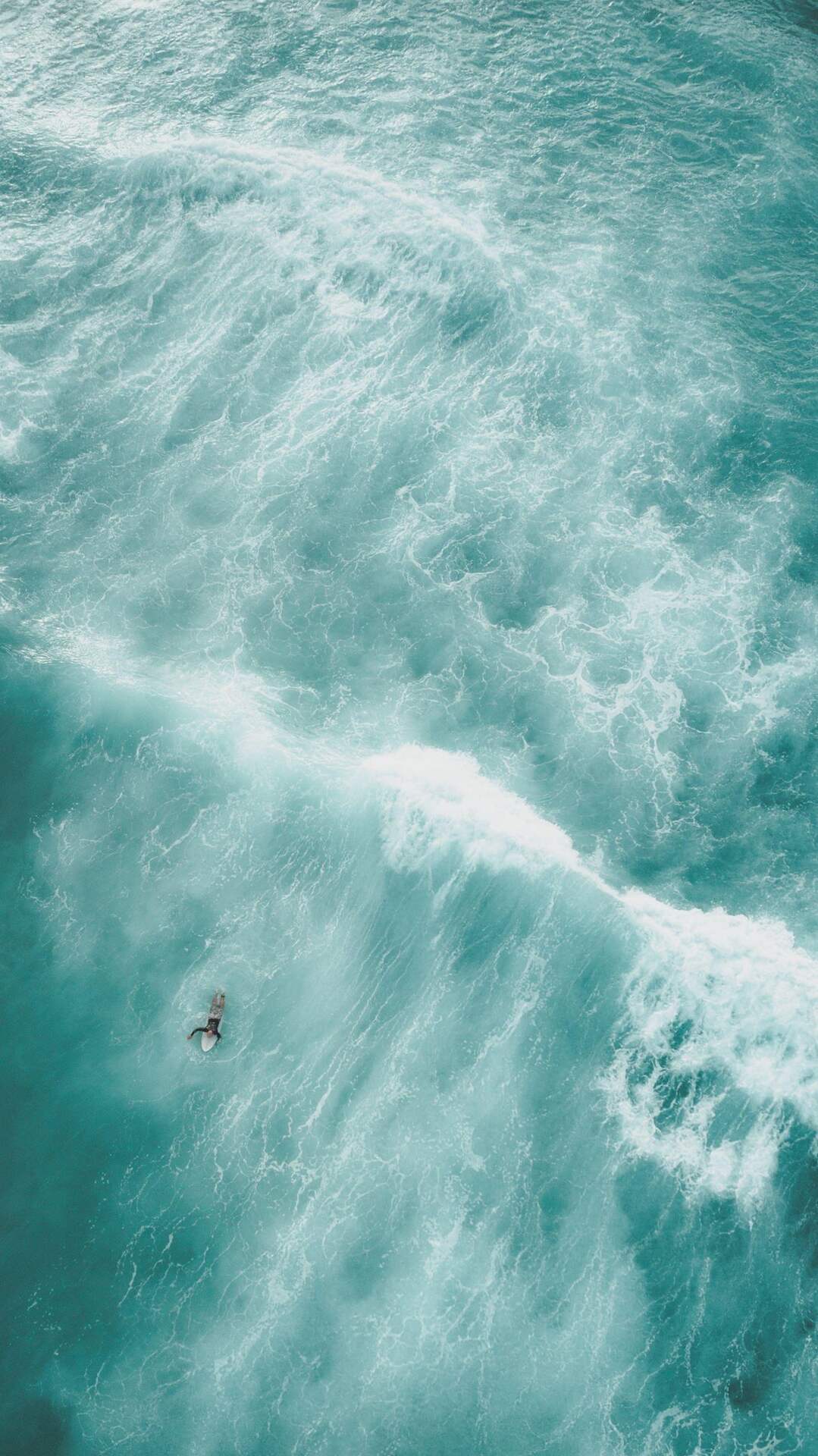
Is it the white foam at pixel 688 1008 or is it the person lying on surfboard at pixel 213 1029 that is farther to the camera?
the person lying on surfboard at pixel 213 1029

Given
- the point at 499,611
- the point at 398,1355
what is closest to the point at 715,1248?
the point at 398,1355

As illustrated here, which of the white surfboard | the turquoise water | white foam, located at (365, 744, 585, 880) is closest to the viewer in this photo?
the turquoise water

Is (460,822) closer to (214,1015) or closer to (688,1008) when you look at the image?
(688,1008)

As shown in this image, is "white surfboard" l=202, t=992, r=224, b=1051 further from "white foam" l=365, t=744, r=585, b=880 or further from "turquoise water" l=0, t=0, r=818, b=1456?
"white foam" l=365, t=744, r=585, b=880

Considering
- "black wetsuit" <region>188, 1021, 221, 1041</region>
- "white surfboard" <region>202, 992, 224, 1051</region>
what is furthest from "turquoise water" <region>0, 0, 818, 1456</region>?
"white surfboard" <region>202, 992, 224, 1051</region>

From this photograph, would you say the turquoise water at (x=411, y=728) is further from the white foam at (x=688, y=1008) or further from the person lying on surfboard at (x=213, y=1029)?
the person lying on surfboard at (x=213, y=1029)

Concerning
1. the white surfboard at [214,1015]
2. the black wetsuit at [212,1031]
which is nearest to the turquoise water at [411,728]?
the black wetsuit at [212,1031]
